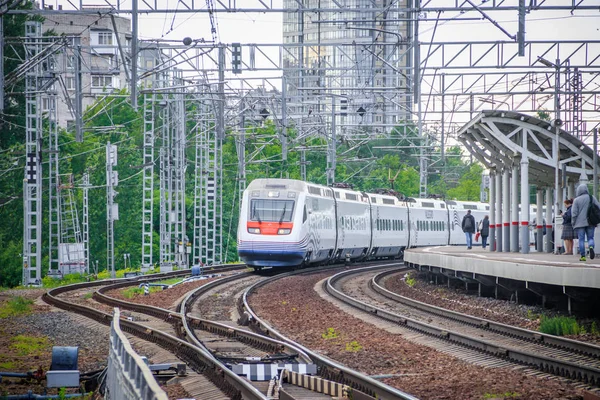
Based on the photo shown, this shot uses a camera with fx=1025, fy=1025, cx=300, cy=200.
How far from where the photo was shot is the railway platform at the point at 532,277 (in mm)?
15773

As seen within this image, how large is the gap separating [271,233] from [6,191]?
34.1 meters

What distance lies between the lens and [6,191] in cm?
6362

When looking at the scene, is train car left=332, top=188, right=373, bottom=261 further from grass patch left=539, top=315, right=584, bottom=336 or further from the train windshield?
grass patch left=539, top=315, right=584, bottom=336

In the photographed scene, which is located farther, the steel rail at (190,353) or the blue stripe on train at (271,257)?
the blue stripe on train at (271,257)

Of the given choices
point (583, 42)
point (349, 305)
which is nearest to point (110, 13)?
point (349, 305)

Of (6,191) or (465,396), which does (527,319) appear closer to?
(465,396)

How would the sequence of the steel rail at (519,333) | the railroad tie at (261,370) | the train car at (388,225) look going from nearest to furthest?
the railroad tie at (261,370) → the steel rail at (519,333) → the train car at (388,225)

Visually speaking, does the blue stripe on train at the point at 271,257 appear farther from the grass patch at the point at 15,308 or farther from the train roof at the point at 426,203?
the train roof at the point at 426,203

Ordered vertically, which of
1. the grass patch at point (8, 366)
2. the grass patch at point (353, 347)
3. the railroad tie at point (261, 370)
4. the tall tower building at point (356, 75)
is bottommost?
the grass patch at point (8, 366)

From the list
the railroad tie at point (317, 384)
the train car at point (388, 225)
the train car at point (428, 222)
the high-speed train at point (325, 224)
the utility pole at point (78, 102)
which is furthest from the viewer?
the train car at point (428, 222)

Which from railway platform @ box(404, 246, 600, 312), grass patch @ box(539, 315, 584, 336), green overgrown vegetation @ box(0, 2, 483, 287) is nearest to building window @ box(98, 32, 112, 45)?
green overgrown vegetation @ box(0, 2, 483, 287)

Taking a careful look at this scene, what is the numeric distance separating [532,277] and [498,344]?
12.5 feet

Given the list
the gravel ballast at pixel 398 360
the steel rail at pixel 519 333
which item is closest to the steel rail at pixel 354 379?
the gravel ballast at pixel 398 360

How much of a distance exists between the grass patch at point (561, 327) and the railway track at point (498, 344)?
0.58m
